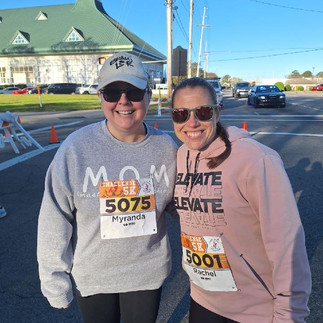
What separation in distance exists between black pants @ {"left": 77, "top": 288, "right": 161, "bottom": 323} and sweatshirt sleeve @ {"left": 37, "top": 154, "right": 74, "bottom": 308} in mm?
169

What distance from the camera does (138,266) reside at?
1.65 meters

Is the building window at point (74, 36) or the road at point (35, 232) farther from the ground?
the building window at point (74, 36)

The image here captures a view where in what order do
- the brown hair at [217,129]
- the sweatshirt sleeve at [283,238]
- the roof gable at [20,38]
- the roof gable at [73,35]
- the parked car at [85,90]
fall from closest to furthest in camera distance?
the sweatshirt sleeve at [283,238] → the brown hair at [217,129] → the parked car at [85,90] → the roof gable at [73,35] → the roof gable at [20,38]

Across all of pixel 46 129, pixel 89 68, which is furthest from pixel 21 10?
pixel 46 129

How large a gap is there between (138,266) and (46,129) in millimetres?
11480

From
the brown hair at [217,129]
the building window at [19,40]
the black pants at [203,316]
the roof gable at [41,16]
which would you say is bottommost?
the black pants at [203,316]

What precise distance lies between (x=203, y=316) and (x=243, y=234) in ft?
1.83

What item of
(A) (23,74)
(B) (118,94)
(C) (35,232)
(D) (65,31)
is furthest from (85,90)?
(B) (118,94)

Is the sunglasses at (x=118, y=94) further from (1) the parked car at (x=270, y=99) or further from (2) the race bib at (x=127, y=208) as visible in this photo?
(1) the parked car at (x=270, y=99)

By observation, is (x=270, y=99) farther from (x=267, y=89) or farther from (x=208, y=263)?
(x=208, y=263)

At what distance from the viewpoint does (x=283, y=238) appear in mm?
1336

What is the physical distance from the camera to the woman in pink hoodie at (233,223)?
1.34 m

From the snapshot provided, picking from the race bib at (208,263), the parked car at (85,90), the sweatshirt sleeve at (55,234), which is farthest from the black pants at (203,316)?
the parked car at (85,90)

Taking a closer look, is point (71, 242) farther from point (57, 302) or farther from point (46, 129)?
point (46, 129)
